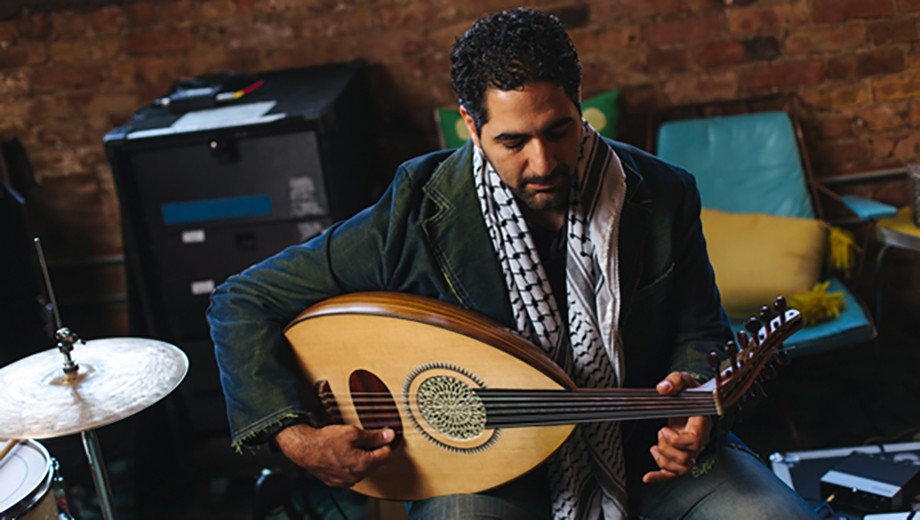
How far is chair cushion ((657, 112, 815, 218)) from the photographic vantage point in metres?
2.93

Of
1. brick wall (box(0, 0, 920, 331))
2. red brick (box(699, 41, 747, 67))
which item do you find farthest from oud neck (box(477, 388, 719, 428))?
red brick (box(699, 41, 747, 67))

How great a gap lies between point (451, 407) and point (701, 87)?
1.90 meters

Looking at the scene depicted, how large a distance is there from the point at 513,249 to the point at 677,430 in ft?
1.34

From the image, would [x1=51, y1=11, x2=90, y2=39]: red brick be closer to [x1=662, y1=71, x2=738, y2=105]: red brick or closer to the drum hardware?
the drum hardware

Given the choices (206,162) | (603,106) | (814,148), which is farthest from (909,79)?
(206,162)

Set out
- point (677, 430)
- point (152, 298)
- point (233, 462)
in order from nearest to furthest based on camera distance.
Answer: point (677, 430)
point (152, 298)
point (233, 462)

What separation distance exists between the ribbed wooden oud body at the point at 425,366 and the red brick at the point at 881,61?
6.65 feet

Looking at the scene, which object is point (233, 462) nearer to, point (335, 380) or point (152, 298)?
point (152, 298)

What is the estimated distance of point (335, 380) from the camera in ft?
5.54

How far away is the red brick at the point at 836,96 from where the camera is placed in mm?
3055

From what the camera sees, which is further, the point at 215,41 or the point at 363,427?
the point at 215,41

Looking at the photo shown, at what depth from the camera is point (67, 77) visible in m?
3.21

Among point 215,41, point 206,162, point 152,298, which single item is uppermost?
point 215,41

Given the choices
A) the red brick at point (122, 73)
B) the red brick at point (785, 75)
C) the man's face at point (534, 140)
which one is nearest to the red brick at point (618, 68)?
the red brick at point (785, 75)
